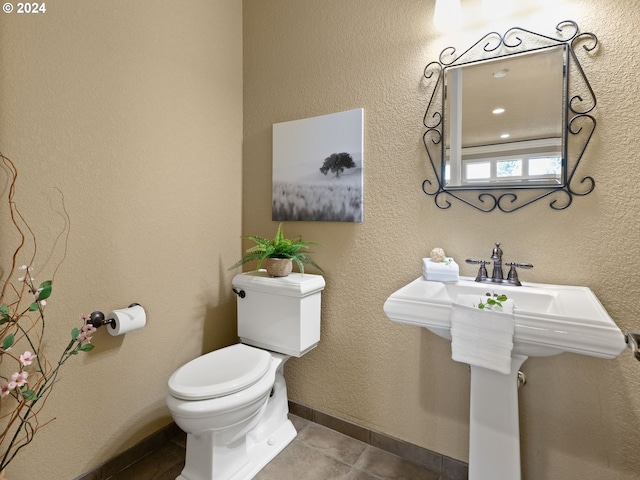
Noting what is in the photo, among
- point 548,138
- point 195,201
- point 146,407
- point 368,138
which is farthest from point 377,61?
point 146,407

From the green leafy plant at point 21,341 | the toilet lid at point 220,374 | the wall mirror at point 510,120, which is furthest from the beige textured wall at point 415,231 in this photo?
the green leafy plant at point 21,341

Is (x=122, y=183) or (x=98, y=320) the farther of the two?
(x=122, y=183)

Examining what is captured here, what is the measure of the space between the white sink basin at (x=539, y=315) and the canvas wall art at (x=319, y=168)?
0.65 meters

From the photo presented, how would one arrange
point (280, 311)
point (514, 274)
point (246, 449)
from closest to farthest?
point (514, 274)
point (246, 449)
point (280, 311)

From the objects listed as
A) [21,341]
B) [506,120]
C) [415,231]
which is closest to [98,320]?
[21,341]

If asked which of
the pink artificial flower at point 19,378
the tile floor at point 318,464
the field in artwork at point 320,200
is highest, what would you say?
the field in artwork at point 320,200

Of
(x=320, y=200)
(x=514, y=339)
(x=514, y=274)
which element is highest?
(x=320, y=200)

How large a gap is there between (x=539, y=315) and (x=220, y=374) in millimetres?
1239

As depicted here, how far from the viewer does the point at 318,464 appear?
1587 millimetres

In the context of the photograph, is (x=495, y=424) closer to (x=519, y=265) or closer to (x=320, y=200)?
(x=519, y=265)

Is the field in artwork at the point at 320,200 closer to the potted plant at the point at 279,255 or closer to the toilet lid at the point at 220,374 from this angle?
the potted plant at the point at 279,255

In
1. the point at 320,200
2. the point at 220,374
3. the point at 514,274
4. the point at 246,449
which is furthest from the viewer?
the point at 320,200

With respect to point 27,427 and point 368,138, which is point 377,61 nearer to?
point 368,138

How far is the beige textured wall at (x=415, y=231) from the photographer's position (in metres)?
1.21
